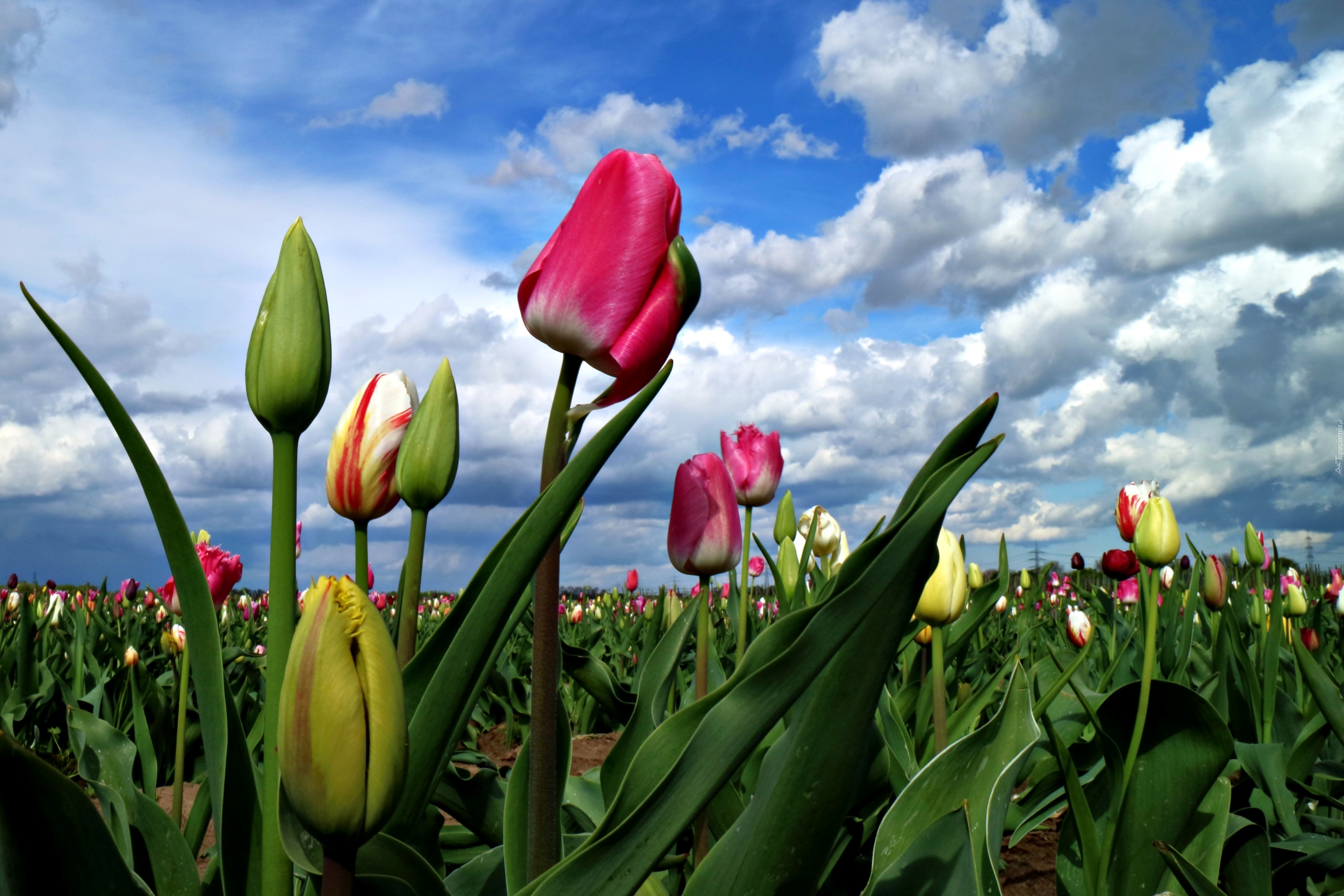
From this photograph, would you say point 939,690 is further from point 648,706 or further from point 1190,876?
point 648,706

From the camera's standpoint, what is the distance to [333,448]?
1140 mm

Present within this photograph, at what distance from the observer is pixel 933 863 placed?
0.94 metres

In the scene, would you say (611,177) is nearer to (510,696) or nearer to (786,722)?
(786,722)

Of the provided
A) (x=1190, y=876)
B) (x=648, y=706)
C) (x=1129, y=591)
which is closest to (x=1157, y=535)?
(x=1190, y=876)

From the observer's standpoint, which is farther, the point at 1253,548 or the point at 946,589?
the point at 1253,548

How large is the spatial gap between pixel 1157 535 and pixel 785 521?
1.03 meters

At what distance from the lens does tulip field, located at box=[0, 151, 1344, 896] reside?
2.19 ft

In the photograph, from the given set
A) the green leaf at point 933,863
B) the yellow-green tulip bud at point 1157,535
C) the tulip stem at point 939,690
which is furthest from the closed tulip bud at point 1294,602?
the green leaf at point 933,863

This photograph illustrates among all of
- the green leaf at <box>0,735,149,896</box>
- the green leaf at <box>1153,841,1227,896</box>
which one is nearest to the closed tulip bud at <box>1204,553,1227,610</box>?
the green leaf at <box>1153,841,1227,896</box>

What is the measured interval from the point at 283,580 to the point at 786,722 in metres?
1.24

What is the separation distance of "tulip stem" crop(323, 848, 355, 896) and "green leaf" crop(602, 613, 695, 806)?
2.67 ft

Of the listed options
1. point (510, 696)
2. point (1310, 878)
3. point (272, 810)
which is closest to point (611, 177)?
point (272, 810)

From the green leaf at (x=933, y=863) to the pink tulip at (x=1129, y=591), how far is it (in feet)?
17.8

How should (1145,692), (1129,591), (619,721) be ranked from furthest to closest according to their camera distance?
(1129,591)
(619,721)
(1145,692)
